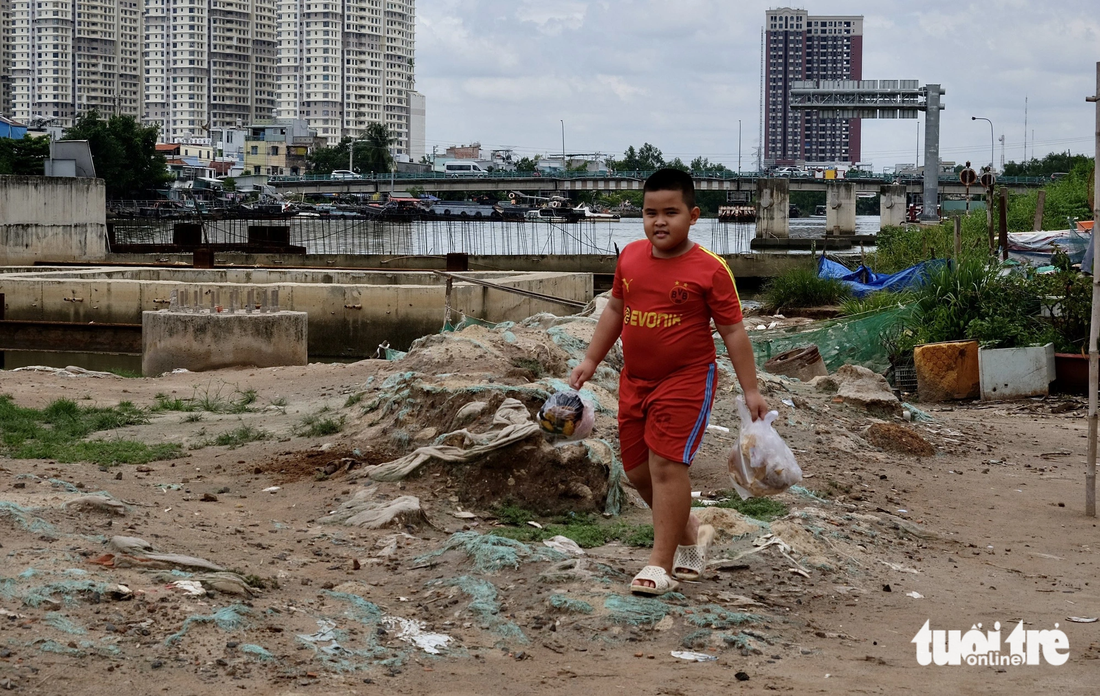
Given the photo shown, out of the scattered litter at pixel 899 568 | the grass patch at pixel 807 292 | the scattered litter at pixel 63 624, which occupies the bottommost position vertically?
the scattered litter at pixel 899 568

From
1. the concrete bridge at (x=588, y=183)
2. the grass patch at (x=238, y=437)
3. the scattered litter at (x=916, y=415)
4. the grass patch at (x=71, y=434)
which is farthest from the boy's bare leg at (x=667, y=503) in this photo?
the concrete bridge at (x=588, y=183)

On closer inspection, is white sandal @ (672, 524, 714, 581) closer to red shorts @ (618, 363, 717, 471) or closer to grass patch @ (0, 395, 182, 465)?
red shorts @ (618, 363, 717, 471)

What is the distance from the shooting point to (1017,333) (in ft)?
43.7

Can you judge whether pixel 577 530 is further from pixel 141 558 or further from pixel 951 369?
pixel 951 369

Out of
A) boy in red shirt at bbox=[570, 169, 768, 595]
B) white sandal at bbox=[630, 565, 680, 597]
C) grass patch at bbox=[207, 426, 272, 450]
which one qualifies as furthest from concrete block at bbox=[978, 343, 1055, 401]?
white sandal at bbox=[630, 565, 680, 597]

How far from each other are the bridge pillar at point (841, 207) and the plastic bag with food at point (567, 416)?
61.1m

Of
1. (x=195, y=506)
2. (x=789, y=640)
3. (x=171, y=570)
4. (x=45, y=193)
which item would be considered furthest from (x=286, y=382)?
(x=45, y=193)

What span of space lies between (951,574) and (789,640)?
1609 mm

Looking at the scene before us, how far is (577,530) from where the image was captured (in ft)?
20.5

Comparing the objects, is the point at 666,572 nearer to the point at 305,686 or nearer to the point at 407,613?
the point at 407,613

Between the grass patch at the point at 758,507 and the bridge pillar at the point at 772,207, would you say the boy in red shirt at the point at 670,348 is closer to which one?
the grass patch at the point at 758,507

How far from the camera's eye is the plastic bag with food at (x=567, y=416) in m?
5.58

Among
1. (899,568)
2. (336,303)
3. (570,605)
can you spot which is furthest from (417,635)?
(336,303)

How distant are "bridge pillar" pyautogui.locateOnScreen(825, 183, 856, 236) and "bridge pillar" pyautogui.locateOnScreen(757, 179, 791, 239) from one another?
29.8 ft
